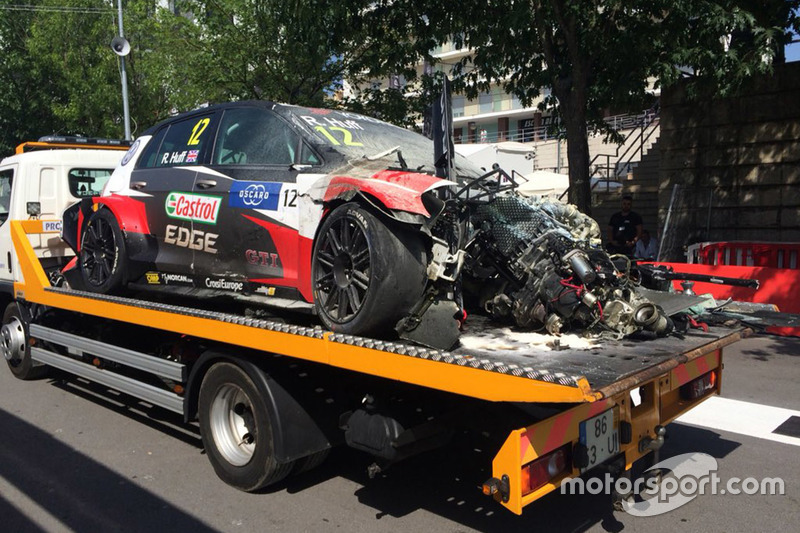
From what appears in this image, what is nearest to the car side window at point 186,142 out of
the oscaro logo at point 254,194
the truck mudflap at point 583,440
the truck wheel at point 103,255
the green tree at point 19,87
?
the truck wheel at point 103,255

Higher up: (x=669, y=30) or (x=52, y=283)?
(x=669, y=30)

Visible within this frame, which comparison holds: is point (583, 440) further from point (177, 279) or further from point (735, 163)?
point (735, 163)

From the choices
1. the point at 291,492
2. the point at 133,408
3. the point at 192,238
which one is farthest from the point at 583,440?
the point at 133,408

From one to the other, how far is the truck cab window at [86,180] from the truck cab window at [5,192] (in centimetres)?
66

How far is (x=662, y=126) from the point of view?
1395 cm

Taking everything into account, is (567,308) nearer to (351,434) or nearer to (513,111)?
(351,434)

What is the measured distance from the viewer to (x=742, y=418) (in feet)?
19.2

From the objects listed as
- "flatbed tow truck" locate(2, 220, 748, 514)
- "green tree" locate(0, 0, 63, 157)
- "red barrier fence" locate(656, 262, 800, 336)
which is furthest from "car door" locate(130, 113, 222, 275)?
"green tree" locate(0, 0, 63, 157)

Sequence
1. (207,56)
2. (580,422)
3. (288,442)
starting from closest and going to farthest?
1. (580,422)
2. (288,442)
3. (207,56)

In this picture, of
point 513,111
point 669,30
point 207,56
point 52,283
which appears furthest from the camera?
point 513,111

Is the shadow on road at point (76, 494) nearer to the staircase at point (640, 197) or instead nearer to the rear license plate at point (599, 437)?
the rear license plate at point (599, 437)

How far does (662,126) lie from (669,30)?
412 centimetres

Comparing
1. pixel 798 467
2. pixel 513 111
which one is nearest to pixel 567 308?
pixel 798 467

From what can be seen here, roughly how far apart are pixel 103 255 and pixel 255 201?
7.20 ft
